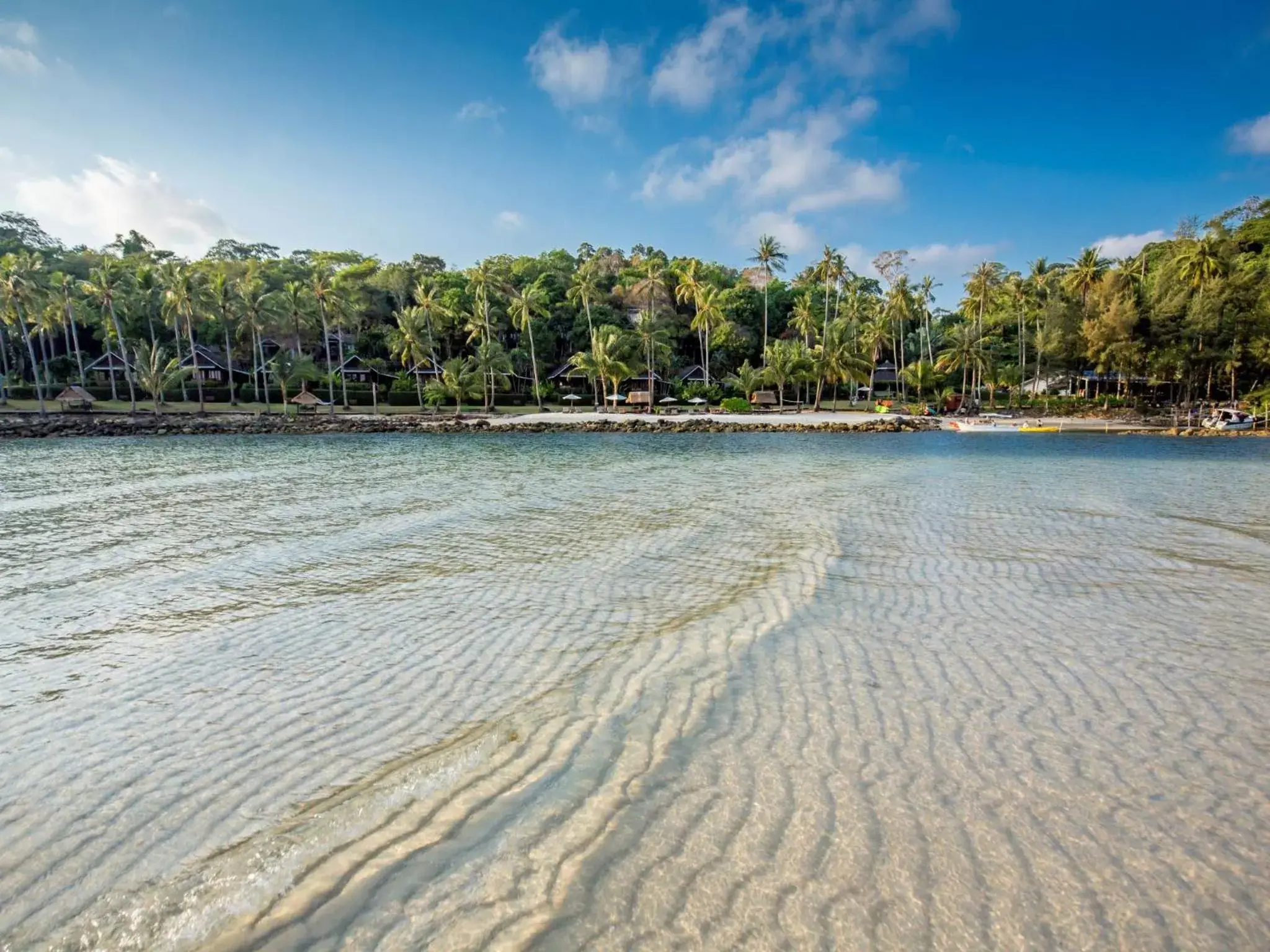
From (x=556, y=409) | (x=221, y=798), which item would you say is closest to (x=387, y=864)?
(x=221, y=798)

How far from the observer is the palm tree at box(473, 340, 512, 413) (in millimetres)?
59969

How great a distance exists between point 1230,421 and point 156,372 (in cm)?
8552

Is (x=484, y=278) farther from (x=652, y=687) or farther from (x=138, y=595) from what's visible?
(x=652, y=687)

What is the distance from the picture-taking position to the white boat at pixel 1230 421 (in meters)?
46.5

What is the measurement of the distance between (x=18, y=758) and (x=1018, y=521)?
15.4 m

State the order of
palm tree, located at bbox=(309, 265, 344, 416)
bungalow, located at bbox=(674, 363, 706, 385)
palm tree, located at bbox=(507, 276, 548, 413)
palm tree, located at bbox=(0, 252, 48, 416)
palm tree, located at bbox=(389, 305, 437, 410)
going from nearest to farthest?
palm tree, located at bbox=(0, 252, 48, 416) < palm tree, located at bbox=(309, 265, 344, 416) < palm tree, located at bbox=(389, 305, 437, 410) < palm tree, located at bbox=(507, 276, 548, 413) < bungalow, located at bbox=(674, 363, 706, 385)

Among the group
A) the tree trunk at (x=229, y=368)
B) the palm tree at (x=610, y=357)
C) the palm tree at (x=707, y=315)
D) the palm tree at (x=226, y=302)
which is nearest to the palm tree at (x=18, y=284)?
the tree trunk at (x=229, y=368)

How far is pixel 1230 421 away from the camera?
46.7 meters

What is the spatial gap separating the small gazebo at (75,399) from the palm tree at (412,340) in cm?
2577

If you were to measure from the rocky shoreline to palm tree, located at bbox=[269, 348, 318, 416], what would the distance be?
14.2ft

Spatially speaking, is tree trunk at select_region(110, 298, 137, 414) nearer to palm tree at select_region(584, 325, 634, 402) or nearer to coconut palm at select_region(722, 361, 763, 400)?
palm tree at select_region(584, 325, 634, 402)

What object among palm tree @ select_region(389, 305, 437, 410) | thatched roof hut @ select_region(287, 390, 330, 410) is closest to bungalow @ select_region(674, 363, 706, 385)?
palm tree @ select_region(389, 305, 437, 410)

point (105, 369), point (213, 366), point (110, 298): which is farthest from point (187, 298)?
point (105, 369)

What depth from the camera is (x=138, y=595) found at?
8.29 metres
